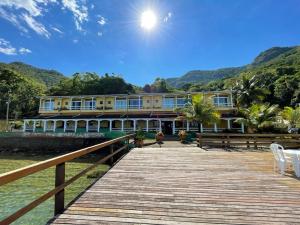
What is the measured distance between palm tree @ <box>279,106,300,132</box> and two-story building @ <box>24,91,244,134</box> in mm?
6628

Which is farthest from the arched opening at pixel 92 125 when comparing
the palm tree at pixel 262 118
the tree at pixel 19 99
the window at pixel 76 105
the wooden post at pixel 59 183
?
the tree at pixel 19 99

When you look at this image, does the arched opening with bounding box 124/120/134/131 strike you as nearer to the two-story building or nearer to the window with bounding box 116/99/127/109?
the two-story building

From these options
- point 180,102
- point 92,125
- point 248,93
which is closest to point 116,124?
point 92,125

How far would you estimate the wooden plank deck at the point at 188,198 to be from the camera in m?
3.43

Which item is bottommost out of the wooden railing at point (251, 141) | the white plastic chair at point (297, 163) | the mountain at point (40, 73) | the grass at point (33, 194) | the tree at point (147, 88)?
the grass at point (33, 194)

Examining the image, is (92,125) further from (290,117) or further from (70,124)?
(290,117)

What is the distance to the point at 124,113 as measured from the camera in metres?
34.7

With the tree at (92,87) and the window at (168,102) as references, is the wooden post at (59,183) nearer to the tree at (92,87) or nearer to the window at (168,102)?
the window at (168,102)

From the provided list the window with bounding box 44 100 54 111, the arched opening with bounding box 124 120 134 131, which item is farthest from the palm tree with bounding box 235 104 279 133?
the window with bounding box 44 100 54 111

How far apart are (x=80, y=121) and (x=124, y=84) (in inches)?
1191

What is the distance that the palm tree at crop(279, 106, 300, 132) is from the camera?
2077cm

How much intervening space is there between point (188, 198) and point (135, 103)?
31086 millimetres

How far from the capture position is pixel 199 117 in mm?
23188

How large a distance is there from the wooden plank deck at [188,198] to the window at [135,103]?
92.3ft
